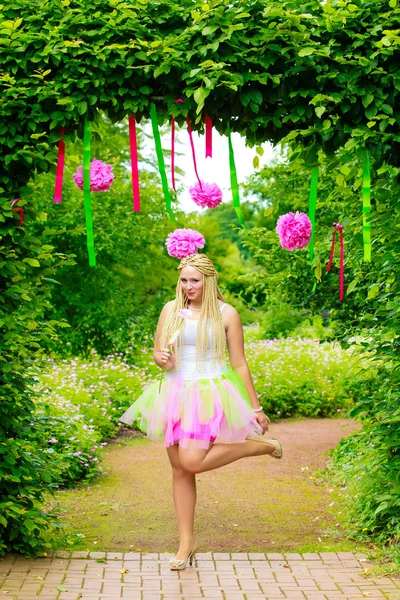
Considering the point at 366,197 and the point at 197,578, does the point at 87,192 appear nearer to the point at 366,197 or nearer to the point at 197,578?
the point at 366,197

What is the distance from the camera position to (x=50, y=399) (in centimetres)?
839

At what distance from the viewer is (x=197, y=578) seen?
486cm

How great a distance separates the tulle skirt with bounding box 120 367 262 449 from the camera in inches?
194

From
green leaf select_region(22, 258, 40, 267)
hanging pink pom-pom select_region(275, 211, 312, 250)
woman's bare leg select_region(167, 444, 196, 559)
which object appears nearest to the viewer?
green leaf select_region(22, 258, 40, 267)

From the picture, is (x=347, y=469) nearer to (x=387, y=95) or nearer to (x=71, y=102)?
(x=387, y=95)

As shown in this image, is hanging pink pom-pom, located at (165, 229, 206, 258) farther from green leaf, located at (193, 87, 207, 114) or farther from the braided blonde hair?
green leaf, located at (193, 87, 207, 114)

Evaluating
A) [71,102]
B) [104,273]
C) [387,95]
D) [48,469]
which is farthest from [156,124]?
[104,273]

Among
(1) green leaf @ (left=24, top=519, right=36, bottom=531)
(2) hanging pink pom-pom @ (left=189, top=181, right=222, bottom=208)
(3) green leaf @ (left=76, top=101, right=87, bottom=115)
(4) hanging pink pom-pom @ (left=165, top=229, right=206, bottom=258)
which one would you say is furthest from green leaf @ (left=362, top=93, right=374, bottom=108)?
(1) green leaf @ (left=24, top=519, right=36, bottom=531)

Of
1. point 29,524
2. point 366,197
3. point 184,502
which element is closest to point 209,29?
point 366,197

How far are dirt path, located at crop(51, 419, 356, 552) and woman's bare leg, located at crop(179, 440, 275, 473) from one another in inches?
35.7

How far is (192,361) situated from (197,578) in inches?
50.1

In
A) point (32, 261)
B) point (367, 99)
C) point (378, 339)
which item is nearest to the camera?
point (367, 99)

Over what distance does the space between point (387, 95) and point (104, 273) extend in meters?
8.48

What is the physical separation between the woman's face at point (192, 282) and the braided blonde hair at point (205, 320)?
0.03m
